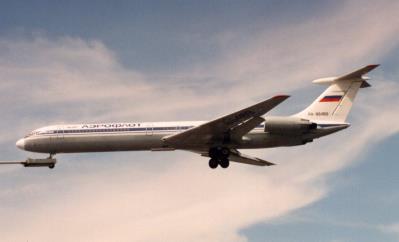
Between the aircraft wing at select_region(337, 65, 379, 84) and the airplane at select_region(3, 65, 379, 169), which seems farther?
the aircraft wing at select_region(337, 65, 379, 84)

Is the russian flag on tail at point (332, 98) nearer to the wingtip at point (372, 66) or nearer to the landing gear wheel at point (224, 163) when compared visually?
the wingtip at point (372, 66)

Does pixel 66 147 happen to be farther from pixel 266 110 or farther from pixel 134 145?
pixel 266 110

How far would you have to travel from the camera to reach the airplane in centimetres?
Result: 3100

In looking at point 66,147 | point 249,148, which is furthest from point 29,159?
point 249,148

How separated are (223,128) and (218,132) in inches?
18.5

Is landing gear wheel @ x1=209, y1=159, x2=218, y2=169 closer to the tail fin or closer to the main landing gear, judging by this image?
the main landing gear

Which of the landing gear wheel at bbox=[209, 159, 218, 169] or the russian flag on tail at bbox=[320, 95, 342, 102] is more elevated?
the russian flag on tail at bbox=[320, 95, 342, 102]

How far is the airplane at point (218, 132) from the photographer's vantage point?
1220 inches

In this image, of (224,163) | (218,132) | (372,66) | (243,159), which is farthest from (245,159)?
(372,66)

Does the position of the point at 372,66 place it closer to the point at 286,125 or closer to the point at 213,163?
the point at 286,125

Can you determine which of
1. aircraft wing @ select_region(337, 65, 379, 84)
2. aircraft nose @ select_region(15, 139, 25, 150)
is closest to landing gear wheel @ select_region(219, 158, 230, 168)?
aircraft wing @ select_region(337, 65, 379, 84)

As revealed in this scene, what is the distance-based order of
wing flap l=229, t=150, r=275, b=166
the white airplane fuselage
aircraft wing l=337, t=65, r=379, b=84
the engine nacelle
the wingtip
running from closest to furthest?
the wingtip
the engine nacelle
the white airplane fuselage
aircraft wing l=337, t=65, r=379, b=84
wing flap l=229, t=150, r=275, b=166

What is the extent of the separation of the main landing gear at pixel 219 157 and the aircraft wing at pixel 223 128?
22.2 inches

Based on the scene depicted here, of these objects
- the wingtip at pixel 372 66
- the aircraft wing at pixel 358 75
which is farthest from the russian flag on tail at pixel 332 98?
the wingtip at pixel 372 66
